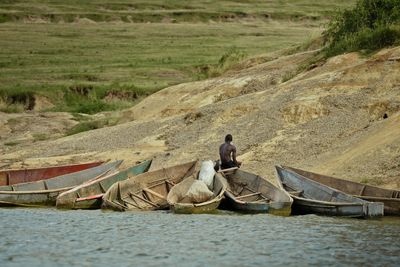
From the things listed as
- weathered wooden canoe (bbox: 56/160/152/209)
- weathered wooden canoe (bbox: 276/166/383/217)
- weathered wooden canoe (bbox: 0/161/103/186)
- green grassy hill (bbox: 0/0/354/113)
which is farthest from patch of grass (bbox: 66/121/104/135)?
weathered wooden canoe (bbox: 276/166/383/217)

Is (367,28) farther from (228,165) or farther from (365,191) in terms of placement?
(365,191)

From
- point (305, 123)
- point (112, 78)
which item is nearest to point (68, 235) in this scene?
point (305, 123)

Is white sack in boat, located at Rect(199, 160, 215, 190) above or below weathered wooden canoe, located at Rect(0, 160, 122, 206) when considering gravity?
above

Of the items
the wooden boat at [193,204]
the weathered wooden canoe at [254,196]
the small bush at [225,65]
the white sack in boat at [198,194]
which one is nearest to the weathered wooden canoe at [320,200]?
the weathered wooden canoe at [254,196]

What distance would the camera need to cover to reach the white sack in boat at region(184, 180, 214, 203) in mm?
23516

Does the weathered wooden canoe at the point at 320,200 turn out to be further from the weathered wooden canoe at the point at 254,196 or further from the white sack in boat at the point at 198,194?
the white sack in boat at the point at 198,194

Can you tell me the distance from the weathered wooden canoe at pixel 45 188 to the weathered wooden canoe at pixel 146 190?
2.12 m

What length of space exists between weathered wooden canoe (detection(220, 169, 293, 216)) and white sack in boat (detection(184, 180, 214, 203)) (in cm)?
49

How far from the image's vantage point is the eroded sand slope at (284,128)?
26500 mm

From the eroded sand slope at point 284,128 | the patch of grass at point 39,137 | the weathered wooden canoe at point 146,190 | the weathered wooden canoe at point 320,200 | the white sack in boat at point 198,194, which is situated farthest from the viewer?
the patch of grass at point 39,137

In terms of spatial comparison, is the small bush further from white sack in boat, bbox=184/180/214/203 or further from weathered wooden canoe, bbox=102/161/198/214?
white sack in boat, bbox=184/180/214/203

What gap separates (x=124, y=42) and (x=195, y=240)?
61.3m

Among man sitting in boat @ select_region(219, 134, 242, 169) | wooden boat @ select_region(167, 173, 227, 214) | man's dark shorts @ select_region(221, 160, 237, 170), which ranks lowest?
wooden boat @ select_region(167, 173, 227, 214)

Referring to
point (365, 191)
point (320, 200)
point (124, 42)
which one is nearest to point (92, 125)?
point (320, 200)
